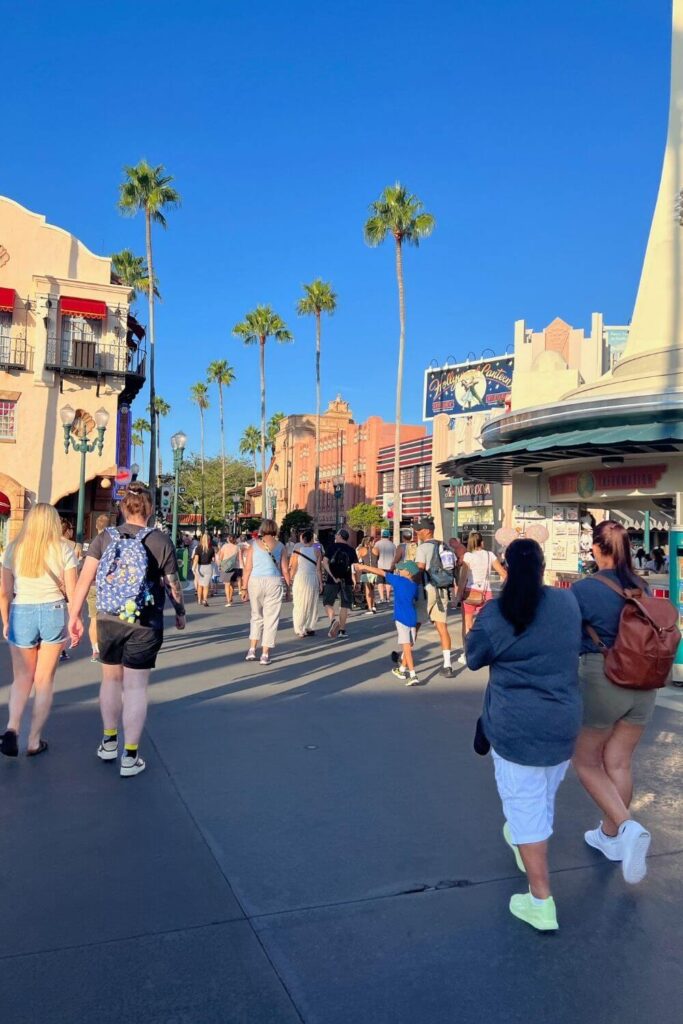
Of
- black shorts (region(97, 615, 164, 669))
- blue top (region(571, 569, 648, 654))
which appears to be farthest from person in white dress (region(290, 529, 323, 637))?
blue top (region(571, 569, 648, 654))

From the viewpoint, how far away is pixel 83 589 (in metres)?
5.37

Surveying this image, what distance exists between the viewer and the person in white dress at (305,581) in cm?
1195

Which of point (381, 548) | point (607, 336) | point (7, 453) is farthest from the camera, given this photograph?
point (607, 336)

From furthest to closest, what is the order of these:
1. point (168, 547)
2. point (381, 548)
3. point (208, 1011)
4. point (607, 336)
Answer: point (607, 336), point (381, 548), point (168, 547), point (208, 1011)

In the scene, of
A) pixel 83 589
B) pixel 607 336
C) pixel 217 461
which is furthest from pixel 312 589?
pixel 217 461

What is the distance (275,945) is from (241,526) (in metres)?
68.3

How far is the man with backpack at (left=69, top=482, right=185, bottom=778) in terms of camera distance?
509 centimetres

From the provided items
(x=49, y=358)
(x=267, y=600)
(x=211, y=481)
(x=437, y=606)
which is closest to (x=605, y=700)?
(x=437, y=606)

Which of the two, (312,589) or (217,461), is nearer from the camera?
(312,589)

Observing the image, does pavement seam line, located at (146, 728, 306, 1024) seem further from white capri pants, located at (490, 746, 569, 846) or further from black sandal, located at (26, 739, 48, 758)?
white capri pants, located at (490, 746, 569, 846)

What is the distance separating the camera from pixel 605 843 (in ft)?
12.9

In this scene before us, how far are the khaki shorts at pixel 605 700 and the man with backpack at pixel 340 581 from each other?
8.65 metres

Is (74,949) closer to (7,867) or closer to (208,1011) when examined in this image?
(208,1011)

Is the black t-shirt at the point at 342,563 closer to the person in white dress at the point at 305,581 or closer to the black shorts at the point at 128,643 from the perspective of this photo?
the person in white dress at the point at 305,581
